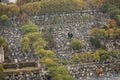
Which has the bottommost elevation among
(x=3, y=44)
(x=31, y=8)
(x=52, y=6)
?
(x=3, y=44)

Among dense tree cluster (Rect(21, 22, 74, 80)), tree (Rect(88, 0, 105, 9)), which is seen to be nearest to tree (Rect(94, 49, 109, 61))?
dense tree cluster (Rect(21, 22, 74, 80))

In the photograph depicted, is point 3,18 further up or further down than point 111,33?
further up

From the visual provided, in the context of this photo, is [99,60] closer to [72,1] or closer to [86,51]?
[86,51]

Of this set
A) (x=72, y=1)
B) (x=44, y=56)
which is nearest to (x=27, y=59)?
(x=44, y=56)

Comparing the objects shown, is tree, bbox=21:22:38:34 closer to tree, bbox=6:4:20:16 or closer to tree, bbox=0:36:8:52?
tree, bbox=6:4:20:16

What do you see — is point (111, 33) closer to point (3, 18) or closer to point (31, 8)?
point (31, 8)

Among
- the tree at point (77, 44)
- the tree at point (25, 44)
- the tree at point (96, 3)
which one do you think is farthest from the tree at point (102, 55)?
the tree at point (96, 3)

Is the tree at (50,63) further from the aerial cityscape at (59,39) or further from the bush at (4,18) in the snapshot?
the bush at (4,18)

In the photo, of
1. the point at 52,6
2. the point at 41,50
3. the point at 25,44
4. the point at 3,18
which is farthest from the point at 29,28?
the point at 52,6

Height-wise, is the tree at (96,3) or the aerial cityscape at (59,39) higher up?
the tree at (96,3)
